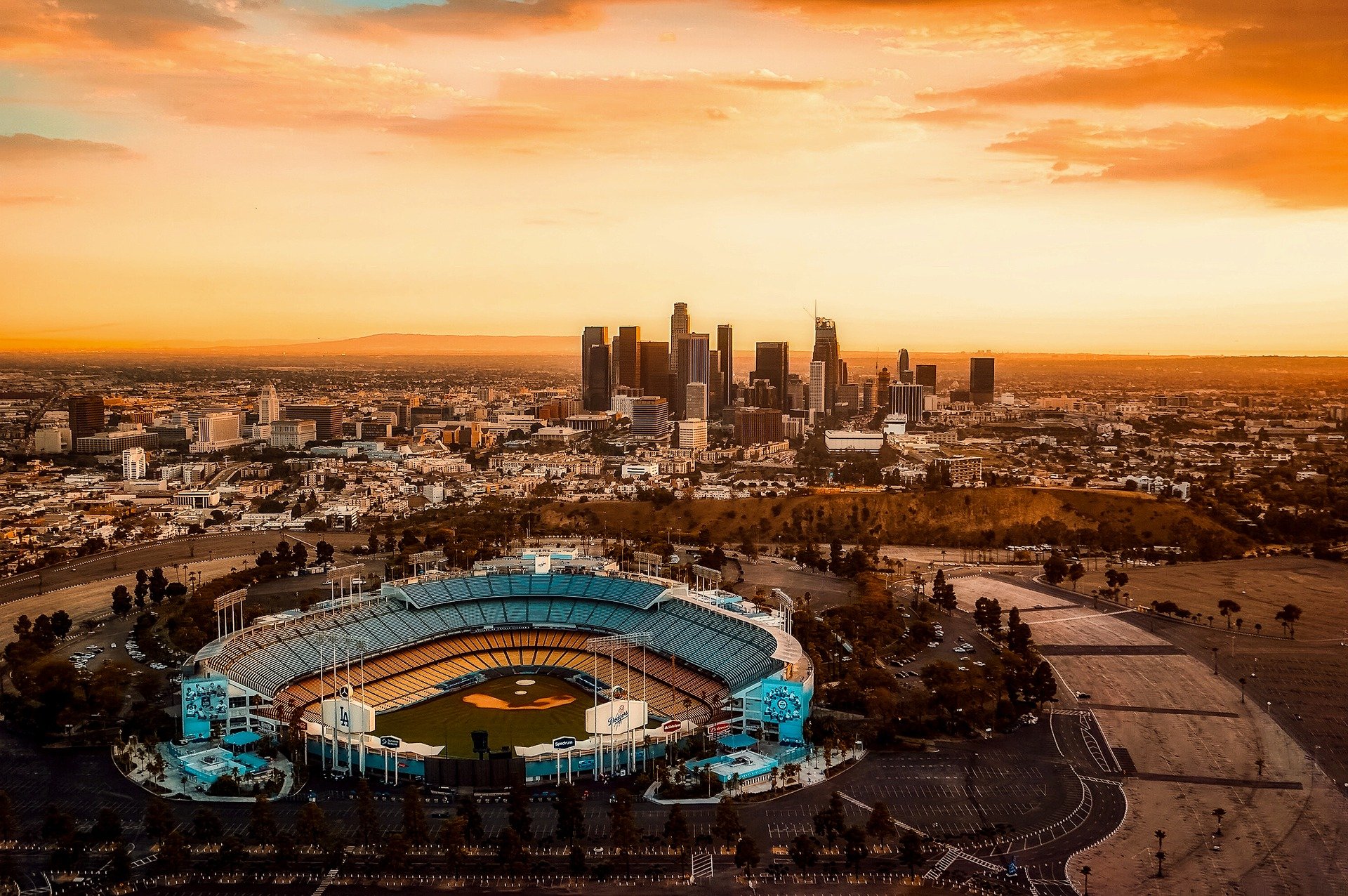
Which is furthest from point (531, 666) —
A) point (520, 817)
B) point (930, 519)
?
point (930, 519)

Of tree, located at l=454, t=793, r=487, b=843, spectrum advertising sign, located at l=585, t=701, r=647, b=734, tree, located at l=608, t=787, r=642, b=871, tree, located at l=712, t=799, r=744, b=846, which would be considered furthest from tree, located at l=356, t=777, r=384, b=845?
tree, located at l=712, t=799, r=744, b=846

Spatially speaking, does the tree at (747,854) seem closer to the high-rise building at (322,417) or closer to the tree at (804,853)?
the tree at (804,853)

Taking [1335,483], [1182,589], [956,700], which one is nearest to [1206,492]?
[1335,483]

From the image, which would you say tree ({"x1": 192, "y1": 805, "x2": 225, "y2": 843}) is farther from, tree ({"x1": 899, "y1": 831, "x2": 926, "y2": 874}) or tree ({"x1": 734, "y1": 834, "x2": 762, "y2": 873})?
tree ({"x1": 899, "y1": 831, "x2": 926, "y2": 874})

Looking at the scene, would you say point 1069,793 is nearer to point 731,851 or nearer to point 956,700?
point 956,700

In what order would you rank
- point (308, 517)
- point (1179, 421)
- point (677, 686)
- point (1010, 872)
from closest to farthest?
point (1010, 872) < point (677, 686) < point (308, 517) < point (1179, 421)
